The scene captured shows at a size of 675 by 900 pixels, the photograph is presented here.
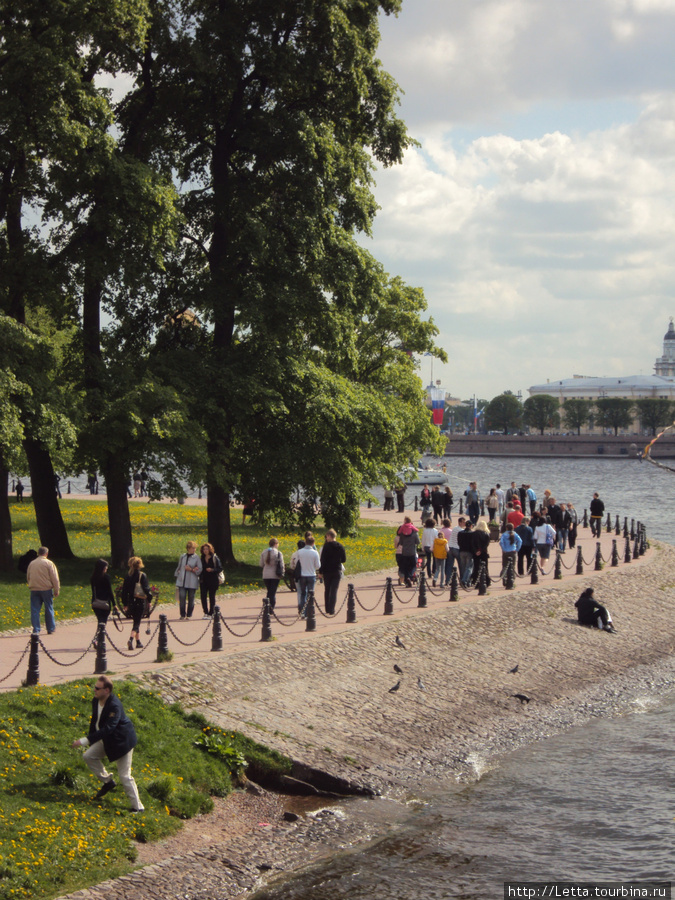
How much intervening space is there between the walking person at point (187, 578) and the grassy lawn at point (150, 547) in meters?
1.93

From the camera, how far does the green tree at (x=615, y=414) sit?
194 metres

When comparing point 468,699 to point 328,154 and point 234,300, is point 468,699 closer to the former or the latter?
point 234,300

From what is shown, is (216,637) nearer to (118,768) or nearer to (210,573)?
(210,573)

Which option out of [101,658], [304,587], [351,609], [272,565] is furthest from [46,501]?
[101,658]

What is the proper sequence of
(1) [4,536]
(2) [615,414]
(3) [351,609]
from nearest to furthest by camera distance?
(3) [351,609]
(1) [4,536]
(2) [615,414]

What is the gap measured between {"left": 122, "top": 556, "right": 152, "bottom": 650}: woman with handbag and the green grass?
2444mm

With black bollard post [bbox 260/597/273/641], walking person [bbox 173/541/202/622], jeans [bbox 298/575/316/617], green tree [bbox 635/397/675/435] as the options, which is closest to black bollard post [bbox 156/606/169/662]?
black bollard post [bbox 260/597/273/641]

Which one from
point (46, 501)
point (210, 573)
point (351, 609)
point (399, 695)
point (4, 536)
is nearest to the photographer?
point (399, 695)

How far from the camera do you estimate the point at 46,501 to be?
2558 cm

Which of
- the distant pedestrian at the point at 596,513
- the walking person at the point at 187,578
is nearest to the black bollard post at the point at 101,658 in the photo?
the walking person at the point at 187,578

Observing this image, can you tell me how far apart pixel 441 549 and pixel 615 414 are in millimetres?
174358

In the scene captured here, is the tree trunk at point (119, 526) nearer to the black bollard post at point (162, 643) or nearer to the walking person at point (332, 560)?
the walking person at point (332, 560)

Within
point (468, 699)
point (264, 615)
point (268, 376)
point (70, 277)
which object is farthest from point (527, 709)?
point (70, 277)

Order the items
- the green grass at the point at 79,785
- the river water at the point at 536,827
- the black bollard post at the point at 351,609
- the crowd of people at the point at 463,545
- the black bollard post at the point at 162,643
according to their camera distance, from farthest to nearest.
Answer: the crowd of people at the point at 463,545 < the black bollard post at the point at 351,609 < the black bollard post at the point at 162,643 < the river water at the point at 536,827 < the green grass at the point at 79,785
